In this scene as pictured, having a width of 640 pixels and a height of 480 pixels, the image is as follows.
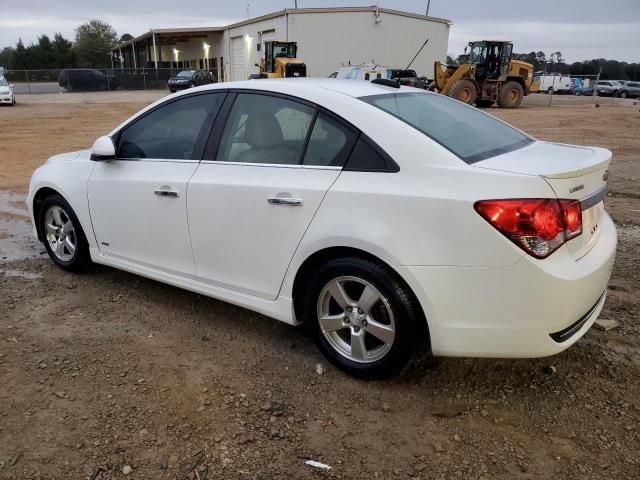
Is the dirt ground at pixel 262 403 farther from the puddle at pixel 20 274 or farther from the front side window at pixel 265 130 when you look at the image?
the front side window at pixel 265 130

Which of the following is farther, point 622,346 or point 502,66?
point 502,66

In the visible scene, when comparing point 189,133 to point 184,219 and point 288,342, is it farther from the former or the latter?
point 288,342

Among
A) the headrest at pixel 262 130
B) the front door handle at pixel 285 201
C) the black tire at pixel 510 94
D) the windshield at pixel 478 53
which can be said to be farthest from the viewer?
the black tire at pixel 510 94

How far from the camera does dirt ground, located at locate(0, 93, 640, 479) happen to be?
2477 mm

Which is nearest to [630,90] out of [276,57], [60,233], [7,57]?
[276,57]

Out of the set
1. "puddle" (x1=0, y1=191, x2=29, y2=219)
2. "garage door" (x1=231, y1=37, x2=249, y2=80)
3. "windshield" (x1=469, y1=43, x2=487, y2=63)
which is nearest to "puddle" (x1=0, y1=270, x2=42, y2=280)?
"puddle" (x1=0, y1=191, x2=29, y2=219)

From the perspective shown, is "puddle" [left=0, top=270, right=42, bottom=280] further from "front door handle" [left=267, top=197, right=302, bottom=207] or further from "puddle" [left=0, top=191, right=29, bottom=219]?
"front door handle" [left=267, top=197, right=302, bottom=207]

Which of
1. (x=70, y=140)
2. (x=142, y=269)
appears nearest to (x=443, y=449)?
(x=142, y=269)

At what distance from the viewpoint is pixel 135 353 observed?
342 centimetres

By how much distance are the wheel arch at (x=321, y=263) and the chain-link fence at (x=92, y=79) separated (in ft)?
140

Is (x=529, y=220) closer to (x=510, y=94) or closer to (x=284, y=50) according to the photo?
(x=510, y=94)

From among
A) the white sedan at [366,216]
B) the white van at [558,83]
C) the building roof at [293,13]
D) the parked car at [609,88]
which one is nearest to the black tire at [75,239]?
the white sedan at [366,216]

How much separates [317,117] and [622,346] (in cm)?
238

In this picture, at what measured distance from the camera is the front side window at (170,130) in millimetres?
3627
